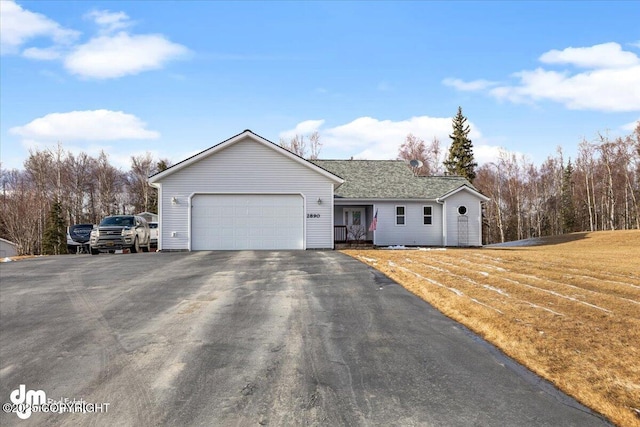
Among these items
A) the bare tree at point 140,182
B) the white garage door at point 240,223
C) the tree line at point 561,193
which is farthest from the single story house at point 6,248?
the tree line at point 561,193

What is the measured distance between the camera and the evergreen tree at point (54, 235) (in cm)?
3500

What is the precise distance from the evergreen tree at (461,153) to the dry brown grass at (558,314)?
3514 centimetres

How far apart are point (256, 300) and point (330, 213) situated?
11.6m

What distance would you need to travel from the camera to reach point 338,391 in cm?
445

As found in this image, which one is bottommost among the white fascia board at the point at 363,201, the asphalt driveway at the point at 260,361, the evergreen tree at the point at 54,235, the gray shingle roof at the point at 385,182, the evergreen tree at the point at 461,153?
the asphalt driveway at the point at 260,361

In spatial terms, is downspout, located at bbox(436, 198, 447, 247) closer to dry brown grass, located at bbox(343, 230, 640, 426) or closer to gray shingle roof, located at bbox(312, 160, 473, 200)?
gray shingle roof, located at bbox(312, 160, 473, 200)

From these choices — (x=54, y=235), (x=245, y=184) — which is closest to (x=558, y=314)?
(x=245, y=184)

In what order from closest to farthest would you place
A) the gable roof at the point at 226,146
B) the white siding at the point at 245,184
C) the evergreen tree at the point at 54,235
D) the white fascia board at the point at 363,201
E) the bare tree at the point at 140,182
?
1. the gable roof at the point at 226,146
2. the white siding at the point at 245,184
3. the white fascia board at the point at 363,201
4. the evergreen tree at the point at 54,235
5. the bare tree at the point at 140,182

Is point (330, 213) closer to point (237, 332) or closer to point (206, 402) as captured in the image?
point (237, 332)

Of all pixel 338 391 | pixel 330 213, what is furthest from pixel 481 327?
pixel 330 213

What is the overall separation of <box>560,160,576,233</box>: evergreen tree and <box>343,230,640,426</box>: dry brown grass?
38.9 m

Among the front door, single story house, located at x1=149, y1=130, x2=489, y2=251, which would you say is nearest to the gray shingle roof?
the front door

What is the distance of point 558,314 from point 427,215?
64.9ft

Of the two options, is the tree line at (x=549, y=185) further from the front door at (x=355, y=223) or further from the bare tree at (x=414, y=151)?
the front door at (x=355, y=223)
